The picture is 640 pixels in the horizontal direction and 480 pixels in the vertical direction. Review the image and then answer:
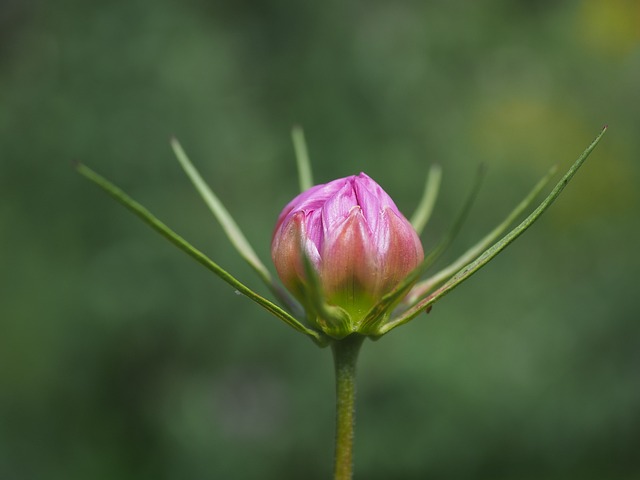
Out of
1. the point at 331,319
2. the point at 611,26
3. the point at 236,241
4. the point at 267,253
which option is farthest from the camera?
the point at 611,26

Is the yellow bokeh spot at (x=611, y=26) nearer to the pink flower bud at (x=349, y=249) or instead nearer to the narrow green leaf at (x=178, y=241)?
the pink flower bud at (x=349, y=249)

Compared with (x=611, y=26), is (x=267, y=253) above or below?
below

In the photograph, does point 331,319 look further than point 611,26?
No

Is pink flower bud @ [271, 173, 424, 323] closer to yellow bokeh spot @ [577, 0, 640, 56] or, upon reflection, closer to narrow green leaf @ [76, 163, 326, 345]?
narrow green leaf @ [76, 163, 326, 345]

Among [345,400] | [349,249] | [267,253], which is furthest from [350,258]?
[267,253]

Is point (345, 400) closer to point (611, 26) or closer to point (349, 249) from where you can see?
point (349, 249)

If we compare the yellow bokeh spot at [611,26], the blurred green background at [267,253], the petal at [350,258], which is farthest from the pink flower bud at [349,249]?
the yellow bokeh spot at [611,26]

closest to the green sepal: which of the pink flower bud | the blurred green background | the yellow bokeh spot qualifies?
the pink flower bud
